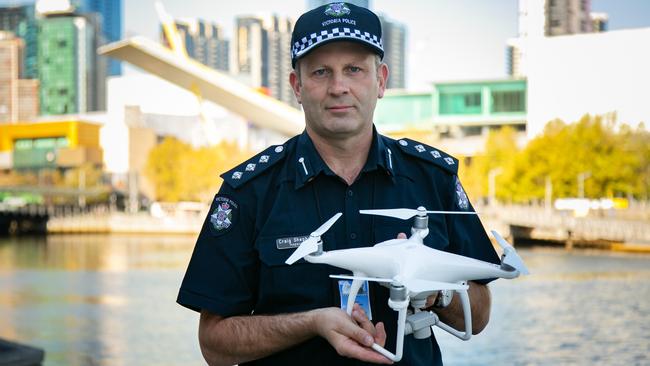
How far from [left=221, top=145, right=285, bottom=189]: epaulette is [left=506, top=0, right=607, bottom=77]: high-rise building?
3511mm

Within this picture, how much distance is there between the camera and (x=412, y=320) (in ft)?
Result: 3.34

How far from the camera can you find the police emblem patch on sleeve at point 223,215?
44.0 inches

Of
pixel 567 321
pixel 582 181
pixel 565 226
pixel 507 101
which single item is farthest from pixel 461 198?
pixel 565 226

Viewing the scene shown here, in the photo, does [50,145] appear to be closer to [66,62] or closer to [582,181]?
[66,62]

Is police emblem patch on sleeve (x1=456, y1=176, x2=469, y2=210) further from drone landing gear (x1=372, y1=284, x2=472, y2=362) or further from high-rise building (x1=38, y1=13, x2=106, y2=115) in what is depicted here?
high-rise building (x1=38, y1=13, x2=106, y2=115)

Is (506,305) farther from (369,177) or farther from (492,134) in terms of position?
(369,177)

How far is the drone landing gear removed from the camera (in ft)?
3.11

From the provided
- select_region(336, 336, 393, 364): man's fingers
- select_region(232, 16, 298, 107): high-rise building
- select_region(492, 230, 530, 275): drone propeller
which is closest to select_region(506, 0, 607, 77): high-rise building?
select_region(492, 230, 530, 275): drone propeller

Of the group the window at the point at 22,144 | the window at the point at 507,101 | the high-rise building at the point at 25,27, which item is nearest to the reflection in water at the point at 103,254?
the window at the point at 507,101

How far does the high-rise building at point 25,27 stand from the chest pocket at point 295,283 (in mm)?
77925

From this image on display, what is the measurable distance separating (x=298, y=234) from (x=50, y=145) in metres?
50.3

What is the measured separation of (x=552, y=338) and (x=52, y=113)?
232 ft

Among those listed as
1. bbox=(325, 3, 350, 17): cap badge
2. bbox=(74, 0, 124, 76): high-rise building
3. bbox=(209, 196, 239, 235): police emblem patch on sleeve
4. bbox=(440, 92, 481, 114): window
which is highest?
bbox=(74, 0, 124, 76): high-rise building

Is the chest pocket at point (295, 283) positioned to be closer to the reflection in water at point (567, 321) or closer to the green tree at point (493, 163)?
the reflection in water at point (567, 321)
